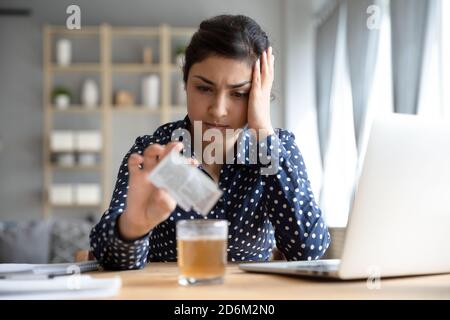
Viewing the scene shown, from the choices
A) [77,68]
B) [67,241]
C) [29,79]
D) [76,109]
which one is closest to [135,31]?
[77,68]

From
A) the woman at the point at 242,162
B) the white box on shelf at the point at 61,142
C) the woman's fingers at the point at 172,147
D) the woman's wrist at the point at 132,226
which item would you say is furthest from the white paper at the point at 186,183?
the white box on shelf at the point at 61,142

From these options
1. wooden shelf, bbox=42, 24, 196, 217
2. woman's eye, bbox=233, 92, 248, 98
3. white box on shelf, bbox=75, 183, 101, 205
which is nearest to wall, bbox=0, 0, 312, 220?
wooden shelf, bbox=42, 24, 196, 217

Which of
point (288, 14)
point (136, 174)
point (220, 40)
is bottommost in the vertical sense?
point (136, 174)

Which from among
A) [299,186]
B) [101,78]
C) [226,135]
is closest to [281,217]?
[299,186]

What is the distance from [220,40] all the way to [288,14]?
478cm

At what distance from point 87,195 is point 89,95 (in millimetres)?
906

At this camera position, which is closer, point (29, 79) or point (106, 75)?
point (106, 75)

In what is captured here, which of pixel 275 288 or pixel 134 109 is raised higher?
pixel 134 109

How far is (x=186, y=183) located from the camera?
2.68 ft

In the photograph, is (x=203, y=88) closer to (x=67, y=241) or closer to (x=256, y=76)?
(x=256, y=76)

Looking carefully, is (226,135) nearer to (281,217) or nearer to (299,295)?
(281,217)

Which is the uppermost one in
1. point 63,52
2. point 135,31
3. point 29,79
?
point 135,31

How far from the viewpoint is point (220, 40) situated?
1429 millimetres

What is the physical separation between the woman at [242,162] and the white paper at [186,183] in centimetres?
38
